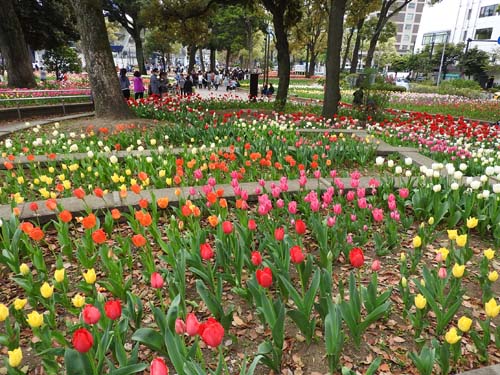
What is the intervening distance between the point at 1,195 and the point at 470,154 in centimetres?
623

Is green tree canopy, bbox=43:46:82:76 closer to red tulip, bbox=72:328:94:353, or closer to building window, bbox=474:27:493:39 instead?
red tulip, bbox=72:328:94:353

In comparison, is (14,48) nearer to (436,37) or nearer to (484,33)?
(484,33)

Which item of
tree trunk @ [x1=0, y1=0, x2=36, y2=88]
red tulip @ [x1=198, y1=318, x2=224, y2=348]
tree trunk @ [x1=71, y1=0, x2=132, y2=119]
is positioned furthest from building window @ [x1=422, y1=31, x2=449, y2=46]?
red tulip @ [x1=198, y1=318, x2=224, y2=348]

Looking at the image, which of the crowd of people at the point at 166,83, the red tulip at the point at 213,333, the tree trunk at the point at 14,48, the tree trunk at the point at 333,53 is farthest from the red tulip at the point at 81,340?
the tree trunk at the point at 14,48

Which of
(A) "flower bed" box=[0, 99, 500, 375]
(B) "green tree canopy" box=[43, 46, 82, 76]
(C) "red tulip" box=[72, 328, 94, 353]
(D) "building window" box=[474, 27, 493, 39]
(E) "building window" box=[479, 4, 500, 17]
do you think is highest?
(E) "building window" box=[479, 4, 500, 17]

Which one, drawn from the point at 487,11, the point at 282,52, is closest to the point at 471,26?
the point at 487,11

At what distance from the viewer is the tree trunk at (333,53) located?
34.2 ft

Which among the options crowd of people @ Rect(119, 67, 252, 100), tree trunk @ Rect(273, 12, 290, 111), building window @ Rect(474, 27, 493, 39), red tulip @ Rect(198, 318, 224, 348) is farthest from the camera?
building window @ Rect(474, 27, 493, 39)

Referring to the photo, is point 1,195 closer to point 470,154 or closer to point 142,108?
point 470,154

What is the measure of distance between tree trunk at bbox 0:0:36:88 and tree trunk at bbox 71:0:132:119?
1054 cm

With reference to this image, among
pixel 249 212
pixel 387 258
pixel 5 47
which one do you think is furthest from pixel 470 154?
pixel 5 47

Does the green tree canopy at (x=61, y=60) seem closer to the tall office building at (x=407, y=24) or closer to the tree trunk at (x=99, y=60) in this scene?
the tree trunk at (x=99, y=60)

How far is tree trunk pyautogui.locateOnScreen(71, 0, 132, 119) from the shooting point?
852 centimetres

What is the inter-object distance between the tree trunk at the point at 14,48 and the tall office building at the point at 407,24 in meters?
94.5
